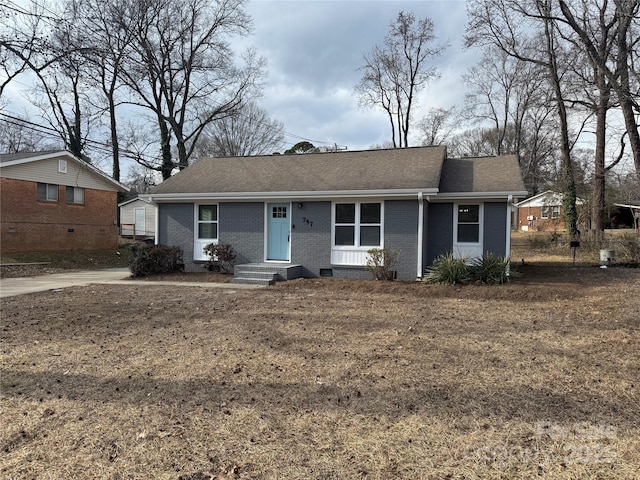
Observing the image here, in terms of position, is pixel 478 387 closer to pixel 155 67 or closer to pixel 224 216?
pixel 224 216

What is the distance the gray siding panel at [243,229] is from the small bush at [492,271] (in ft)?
21.5

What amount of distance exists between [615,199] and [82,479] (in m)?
30.7

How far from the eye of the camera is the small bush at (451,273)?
10.6 meters

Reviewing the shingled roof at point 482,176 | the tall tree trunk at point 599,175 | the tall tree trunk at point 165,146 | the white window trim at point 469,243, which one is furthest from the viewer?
the tall tree trunk at point 165,146

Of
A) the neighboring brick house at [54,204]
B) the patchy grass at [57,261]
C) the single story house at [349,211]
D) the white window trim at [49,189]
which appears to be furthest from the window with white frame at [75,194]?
the single story house at [349,211]

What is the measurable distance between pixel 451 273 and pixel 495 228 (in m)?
2.32

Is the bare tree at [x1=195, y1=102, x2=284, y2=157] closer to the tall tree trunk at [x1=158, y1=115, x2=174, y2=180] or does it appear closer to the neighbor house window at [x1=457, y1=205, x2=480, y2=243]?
the tall tree trunk at [x1=158, y1=115, x2=174, y2=180]

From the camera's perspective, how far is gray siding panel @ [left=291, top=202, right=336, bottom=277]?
40.7 ft

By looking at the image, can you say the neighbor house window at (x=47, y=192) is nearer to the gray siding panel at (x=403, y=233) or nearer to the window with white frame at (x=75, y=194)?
the window with white frame at (x=75, y=194)

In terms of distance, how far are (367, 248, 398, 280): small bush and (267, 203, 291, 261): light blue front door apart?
296 cm

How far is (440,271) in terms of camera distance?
10.8 meters

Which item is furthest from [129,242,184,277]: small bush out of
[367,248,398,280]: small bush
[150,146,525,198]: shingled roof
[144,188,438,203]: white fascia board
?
[367,248,398,280]: small bush

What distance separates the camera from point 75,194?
67.2 ft

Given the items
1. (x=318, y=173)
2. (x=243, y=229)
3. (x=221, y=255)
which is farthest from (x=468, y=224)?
(x=221, y=255)
